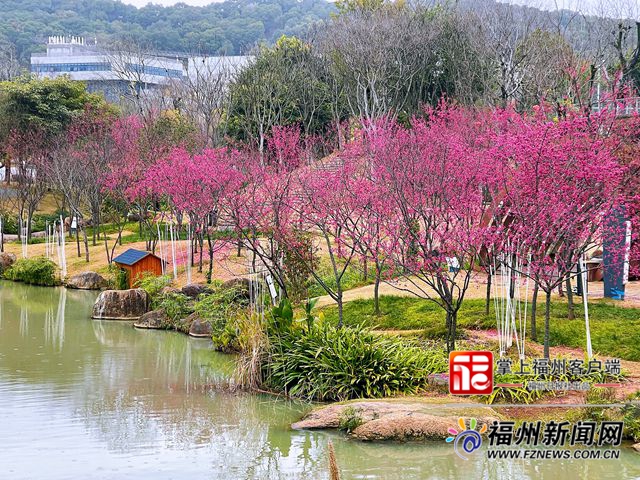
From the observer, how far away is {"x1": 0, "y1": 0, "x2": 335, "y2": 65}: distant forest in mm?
96750

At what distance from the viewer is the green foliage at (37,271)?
84.3ft

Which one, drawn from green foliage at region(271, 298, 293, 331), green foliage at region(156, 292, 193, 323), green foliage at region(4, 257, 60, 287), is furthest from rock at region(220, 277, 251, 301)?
green foliage at region(4, 257, 60, 287)

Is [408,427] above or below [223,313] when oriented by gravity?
below

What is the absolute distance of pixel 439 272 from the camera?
35.1ft

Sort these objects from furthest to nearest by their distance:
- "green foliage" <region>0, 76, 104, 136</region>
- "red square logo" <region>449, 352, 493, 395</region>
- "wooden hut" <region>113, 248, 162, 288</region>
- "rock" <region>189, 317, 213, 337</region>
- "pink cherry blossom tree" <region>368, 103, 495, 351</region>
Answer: "green foliage" <region>0, 76, 104, 136</region>
"wooden hut" <region>113, 248, 162, 288</region>
"rock" <region>189, 317, 213, 337</region>
"pink cherry blossom tree" <region>368, 103, 495, 351</region>
"red square logo" <region>449, 352, 493, 395</region>

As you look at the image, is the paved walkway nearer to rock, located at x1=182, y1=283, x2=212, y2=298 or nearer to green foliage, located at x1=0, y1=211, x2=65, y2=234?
rock, located at x1=182, y1=283, x2=212, y2=298

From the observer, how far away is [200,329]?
16.6 meters

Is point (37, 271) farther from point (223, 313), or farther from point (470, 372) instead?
point (470, 372)

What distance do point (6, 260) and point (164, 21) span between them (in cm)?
8240

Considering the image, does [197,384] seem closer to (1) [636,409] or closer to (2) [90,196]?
(1) [636,409]

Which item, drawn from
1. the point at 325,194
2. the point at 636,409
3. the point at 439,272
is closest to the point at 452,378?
the point at 636,409

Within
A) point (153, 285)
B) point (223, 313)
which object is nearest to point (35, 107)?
point (153, 285)

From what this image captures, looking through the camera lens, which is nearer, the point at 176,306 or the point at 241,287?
the point at 241,287

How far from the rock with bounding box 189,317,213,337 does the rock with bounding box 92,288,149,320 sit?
8.54 feet
